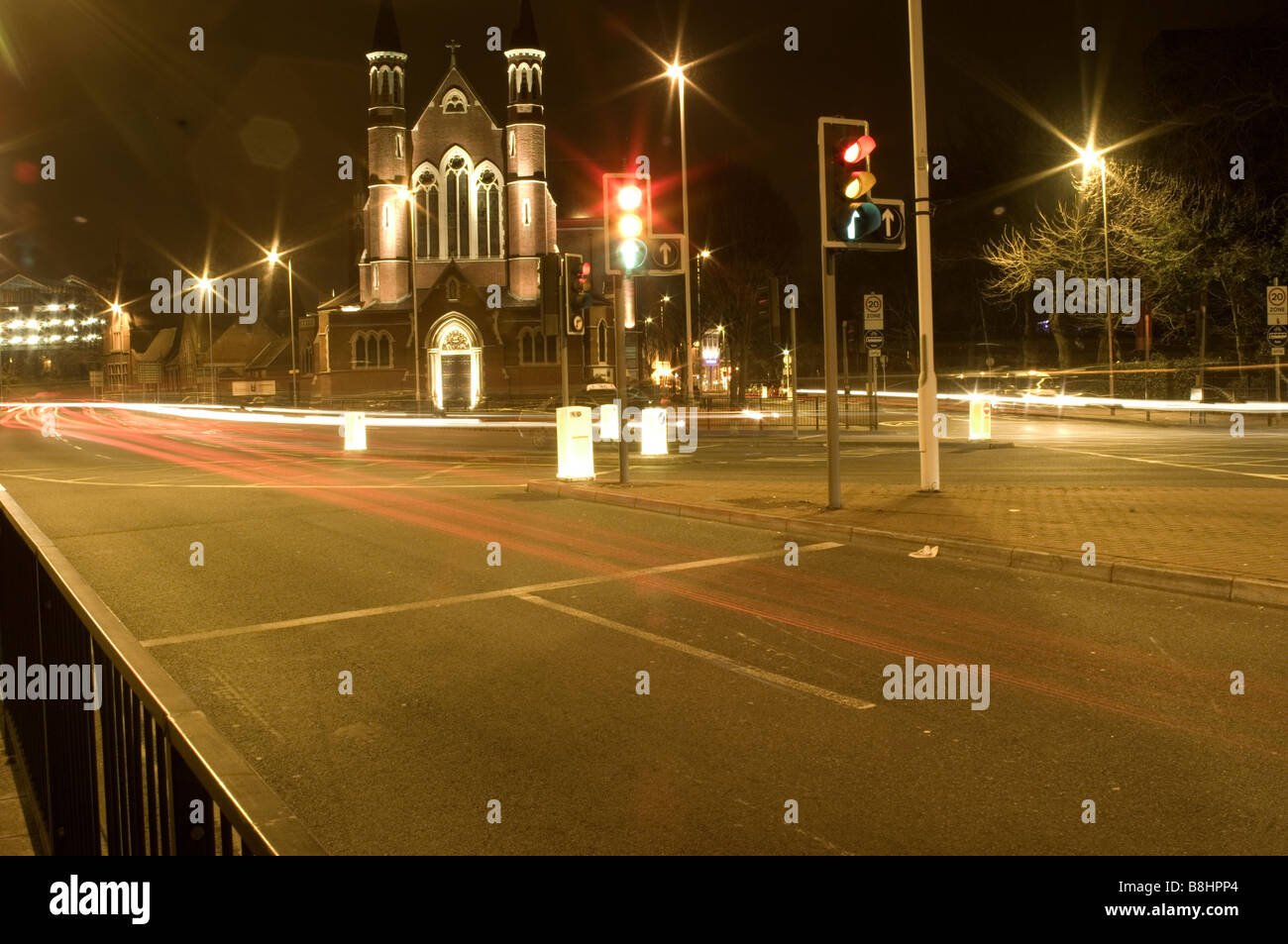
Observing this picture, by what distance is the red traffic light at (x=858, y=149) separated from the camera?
13773 millimetres

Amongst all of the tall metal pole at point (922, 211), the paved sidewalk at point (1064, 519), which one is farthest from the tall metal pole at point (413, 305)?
the tall metal pole at point (922, 211)

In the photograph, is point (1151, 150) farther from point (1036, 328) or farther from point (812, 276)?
point (812, 276)

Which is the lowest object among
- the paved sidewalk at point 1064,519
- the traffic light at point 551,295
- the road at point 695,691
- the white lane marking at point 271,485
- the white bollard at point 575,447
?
the road at point 695,691

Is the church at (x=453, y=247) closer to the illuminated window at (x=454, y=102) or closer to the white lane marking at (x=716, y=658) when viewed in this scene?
the illuminated window at (x=454, y=102)

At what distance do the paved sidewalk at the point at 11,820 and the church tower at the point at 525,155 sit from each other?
A: 235 feet

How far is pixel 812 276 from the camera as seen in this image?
331 ft

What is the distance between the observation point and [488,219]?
255 feet

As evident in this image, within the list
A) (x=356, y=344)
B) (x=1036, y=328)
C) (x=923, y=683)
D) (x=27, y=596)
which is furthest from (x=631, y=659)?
(x=1036, y=328)

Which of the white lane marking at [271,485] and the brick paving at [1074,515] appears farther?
the white lane marking at [271,485]

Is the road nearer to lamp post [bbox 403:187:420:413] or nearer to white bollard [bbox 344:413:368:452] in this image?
white bollard [bbox 344:413:368:452]

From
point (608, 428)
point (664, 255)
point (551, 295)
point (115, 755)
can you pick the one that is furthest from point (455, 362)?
point (115, 755)

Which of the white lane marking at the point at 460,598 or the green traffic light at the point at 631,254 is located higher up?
the green traffic light at the point at 631,254

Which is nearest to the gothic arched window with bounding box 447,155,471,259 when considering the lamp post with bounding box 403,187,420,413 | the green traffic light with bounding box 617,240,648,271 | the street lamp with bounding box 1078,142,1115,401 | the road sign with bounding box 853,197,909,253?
the lamp post with bounding box 403,187,420,413

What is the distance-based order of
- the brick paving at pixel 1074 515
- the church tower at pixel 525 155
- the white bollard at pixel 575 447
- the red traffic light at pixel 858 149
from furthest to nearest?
1. the church tower at pixel 525 155
2. the white bollard at pixel 575 447
3. the red traffic light at pixel 858 149
4. the brick paving at pixel 1074 515
